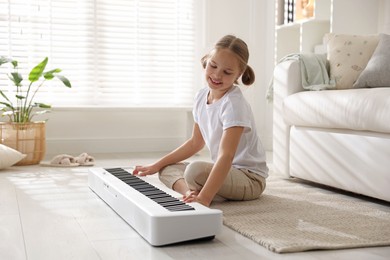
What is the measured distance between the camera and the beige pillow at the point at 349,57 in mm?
2639

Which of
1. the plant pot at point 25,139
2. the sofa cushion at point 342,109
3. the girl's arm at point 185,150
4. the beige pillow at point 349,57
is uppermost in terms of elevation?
the beige pillow at point 349,57

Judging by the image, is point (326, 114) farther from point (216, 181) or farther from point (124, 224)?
point (124, 224)

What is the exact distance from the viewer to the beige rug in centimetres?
141

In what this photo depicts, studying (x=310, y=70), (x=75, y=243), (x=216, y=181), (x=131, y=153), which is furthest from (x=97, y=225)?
(x=131, y=153)

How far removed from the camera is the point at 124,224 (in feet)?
5.32

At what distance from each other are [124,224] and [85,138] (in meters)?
2.40

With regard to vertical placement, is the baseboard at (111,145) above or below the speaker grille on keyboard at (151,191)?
below

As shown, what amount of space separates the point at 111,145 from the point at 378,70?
2.19 meters

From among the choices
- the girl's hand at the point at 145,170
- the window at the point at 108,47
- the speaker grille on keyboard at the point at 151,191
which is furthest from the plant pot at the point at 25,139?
the girl's hand at the point at 145,170

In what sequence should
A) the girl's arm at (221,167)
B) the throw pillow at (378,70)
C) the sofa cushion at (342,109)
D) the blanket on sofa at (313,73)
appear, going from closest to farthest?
the girl's arm at (221,167), the sofa cushion at (342,109), the throw pillow at (378,70), the blanket on sofa at (313,73)

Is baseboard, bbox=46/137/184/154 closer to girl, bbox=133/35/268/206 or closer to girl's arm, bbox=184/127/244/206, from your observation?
girl, bbox=133/35/268/206

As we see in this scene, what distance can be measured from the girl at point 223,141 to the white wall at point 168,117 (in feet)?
5.75

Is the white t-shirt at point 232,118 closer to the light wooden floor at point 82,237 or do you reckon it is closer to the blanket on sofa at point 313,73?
the light wooden floor at point 82,237

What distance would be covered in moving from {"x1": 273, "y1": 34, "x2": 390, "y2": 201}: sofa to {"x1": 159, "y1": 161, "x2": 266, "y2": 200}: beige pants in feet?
1.31
